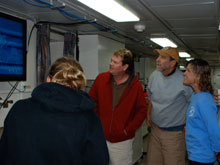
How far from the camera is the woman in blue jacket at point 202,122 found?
5.98 feet

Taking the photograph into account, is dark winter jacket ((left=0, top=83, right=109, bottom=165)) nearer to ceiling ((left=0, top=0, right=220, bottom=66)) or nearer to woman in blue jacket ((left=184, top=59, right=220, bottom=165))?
woman in blue jacket ((left=184, top=59, right=220, bottom=165))

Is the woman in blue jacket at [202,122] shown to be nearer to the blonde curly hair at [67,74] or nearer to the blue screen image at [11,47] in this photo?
the blonde curly hair at [67,74]

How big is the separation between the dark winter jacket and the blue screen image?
4.05 ft

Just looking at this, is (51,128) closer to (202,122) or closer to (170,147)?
(202,122)

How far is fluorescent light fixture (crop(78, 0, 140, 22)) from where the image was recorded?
82.7 inches

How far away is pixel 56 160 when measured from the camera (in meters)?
1.20

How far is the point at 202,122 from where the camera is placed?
189 centimetres

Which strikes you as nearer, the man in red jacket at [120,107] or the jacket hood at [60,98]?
the jacket hood at [60,98]

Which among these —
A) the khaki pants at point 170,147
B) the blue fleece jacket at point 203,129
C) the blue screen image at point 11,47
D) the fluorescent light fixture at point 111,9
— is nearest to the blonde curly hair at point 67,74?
the fluorescent light fixture at point 111,9

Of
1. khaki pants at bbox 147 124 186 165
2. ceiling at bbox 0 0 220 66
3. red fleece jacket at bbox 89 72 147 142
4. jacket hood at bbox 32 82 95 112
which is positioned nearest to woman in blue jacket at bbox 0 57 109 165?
jacket hood at bbox 32 82 95 112

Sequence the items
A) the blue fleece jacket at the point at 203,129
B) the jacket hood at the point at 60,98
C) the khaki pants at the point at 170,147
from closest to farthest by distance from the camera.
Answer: the jacket hood at the point at 60,98, the blue fleece jacket at the point at 203,129, the khaki pants at the point at 170,147

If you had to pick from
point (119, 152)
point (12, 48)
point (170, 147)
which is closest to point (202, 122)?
point (170, 147)

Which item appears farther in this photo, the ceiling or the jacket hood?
the ceiling

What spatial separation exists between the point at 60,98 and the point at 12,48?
4.75 ft
